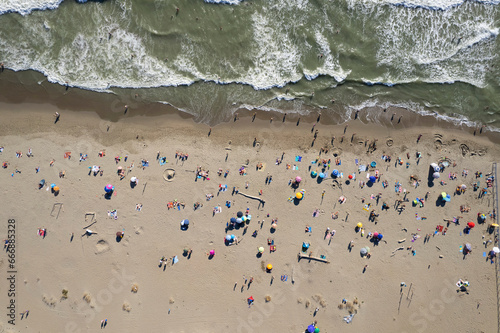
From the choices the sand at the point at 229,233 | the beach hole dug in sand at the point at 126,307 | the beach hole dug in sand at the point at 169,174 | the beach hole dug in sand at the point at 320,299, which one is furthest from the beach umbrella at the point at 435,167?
the beach hole dug in sand at the point at 126,307

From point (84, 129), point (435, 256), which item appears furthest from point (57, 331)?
point (435, 256)

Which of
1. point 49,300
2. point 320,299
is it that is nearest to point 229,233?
point 320,299

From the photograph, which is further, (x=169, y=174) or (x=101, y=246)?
(x=169, y=174)

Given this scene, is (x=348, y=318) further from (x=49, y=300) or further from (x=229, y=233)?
(x=49, y=300)

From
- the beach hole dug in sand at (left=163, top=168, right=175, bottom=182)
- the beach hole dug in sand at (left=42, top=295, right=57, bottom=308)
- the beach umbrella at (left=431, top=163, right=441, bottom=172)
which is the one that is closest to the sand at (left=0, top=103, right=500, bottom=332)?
the beach hole dug in sand at (left=42, top=295, right=57, bottom=308)

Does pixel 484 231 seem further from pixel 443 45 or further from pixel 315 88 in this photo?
pixel 315 88

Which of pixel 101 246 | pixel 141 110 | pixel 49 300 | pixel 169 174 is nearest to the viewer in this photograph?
pixel 49 300

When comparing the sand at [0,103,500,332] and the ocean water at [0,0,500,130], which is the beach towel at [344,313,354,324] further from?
the ocean water at [0,0,500,130]
